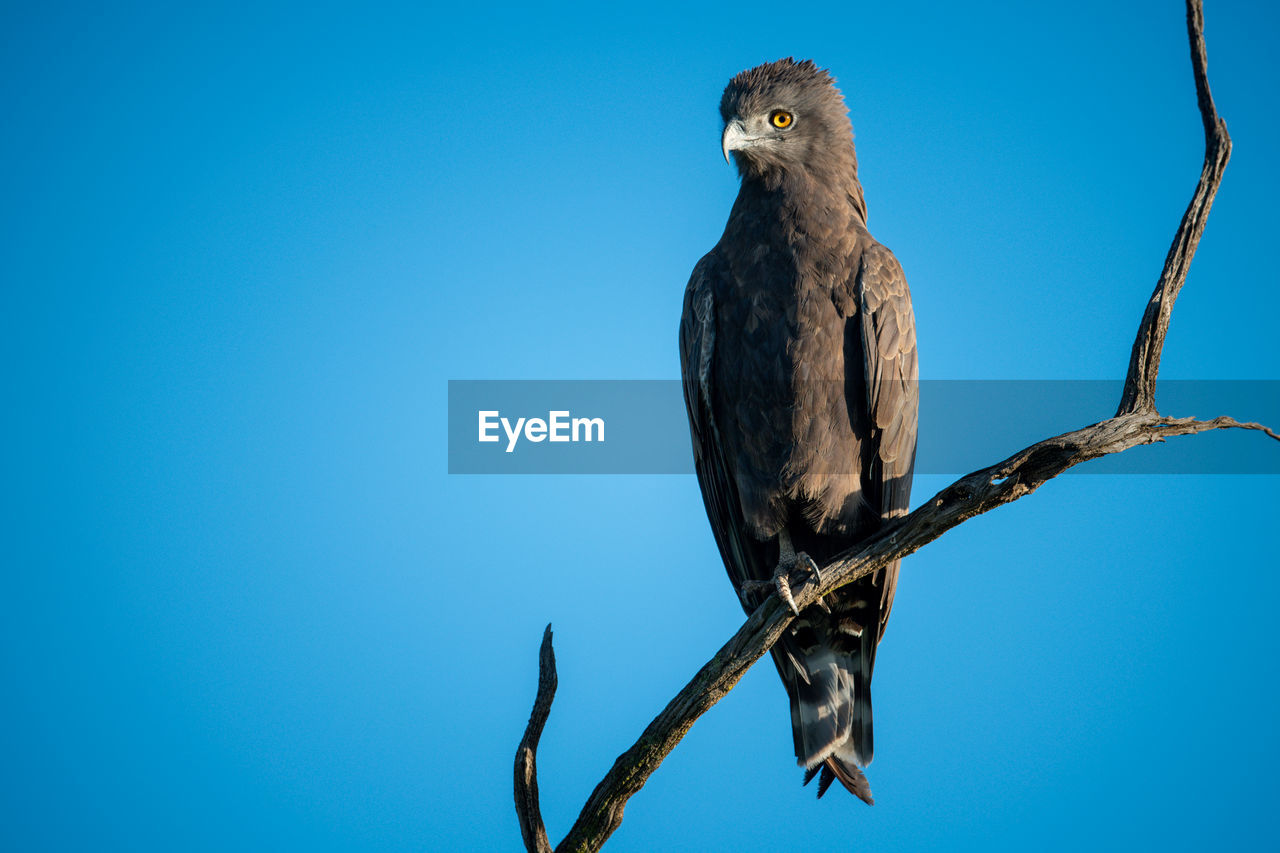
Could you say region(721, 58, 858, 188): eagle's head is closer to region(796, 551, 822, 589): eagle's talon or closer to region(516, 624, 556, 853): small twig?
region(796, 551, 822, 589): eagle's talon

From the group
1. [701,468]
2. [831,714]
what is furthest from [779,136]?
[831,714]

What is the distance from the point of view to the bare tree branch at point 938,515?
3699 millimetres

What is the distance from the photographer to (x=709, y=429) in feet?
17.3

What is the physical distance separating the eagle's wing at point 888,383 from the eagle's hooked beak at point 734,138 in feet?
3.13

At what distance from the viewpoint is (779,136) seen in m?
5.34

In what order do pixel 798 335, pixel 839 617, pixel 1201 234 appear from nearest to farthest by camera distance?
pixel 1201 234, pixel 798 335, pixel 839 617

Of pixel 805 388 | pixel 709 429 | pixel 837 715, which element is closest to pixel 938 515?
pixel 805 388

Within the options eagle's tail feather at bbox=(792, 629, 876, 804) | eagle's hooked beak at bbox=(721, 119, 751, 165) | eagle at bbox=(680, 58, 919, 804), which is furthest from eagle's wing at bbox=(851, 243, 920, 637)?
eagle's hooked beak at bbox=(721, 119, 751, 165)

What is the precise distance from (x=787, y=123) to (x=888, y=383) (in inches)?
64.9

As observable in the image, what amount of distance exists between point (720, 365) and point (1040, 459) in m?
1.82

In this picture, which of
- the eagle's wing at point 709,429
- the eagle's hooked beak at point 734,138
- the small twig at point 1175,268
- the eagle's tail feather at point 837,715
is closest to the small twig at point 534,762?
the eagle's wing at point 709,429

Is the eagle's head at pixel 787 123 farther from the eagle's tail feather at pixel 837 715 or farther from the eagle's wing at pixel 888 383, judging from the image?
the eagle's tail feather at pixel 837 715

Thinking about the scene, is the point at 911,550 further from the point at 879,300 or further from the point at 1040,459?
the point at 879,300

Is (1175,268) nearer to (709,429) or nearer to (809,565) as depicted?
(809,565)
